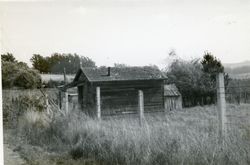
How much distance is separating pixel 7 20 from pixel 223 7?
11.6ft

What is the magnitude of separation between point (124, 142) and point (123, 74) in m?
10.8

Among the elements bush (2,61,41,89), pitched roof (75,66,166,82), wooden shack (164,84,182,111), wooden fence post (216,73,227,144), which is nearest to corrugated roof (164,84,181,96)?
wooden shack (164,84,182,111)

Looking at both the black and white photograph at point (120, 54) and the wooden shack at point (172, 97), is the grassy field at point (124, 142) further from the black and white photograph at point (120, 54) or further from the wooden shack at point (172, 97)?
the wooden shack at point (172, 97)

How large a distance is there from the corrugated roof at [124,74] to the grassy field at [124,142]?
6.39 meters

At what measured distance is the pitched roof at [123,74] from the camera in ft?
50.9

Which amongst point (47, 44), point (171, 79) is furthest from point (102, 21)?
point (171, 79)

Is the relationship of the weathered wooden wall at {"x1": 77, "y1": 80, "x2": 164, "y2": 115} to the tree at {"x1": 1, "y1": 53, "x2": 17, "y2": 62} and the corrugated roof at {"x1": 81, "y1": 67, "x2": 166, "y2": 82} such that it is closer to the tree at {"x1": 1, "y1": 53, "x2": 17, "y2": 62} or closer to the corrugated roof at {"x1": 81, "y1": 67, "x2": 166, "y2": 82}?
the corrugated roof at {"x1": 81, "y1": 67, "x2": 166, "y2": 82}

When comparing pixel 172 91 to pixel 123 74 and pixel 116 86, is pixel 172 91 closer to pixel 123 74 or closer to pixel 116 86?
pixel 123 74

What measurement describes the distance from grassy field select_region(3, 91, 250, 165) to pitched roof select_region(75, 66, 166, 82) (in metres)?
6.39

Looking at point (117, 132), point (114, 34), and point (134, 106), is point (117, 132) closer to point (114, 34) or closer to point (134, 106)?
point (114, 34)

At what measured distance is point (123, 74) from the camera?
16.4 m

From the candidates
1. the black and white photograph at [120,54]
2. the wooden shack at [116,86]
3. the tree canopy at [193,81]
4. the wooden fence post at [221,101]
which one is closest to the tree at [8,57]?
the black and white photograph at [120,54]

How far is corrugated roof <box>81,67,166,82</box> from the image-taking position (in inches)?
611

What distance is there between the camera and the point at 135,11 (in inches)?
206
